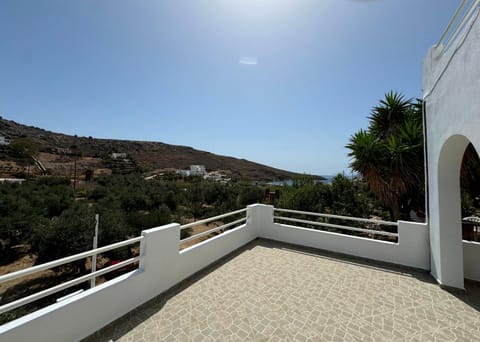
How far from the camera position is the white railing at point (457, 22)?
1944 millimetres

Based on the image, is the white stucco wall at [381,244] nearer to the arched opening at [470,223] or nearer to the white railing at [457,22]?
the arched opening at [470,223]

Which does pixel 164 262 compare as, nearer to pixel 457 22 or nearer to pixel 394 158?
pixel 457 22

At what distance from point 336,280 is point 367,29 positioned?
531 cm

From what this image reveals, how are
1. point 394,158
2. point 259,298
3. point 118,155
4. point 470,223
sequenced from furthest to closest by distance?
point 118,155, point 394,158, point 470,223, point 259,298

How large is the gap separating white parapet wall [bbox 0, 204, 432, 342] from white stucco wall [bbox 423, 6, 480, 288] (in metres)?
0.44

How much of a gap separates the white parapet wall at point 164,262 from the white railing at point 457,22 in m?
2.73

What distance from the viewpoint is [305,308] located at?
2.29 meters

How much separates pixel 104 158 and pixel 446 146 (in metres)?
38.4

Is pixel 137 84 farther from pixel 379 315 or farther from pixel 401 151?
pixel 379 315

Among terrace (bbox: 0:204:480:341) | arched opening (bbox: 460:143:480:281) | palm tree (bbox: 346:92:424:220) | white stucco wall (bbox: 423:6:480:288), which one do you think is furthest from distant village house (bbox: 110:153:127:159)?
arched opening (bbox: 460:143:480:281)

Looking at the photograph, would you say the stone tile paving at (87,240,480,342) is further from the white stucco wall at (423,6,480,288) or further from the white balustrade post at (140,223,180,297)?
the white stucco wall at (423,6,480,288)

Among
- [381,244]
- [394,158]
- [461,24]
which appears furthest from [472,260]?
[461,24]

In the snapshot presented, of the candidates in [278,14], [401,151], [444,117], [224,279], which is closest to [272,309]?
[224,279]

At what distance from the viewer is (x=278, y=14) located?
425 cm
